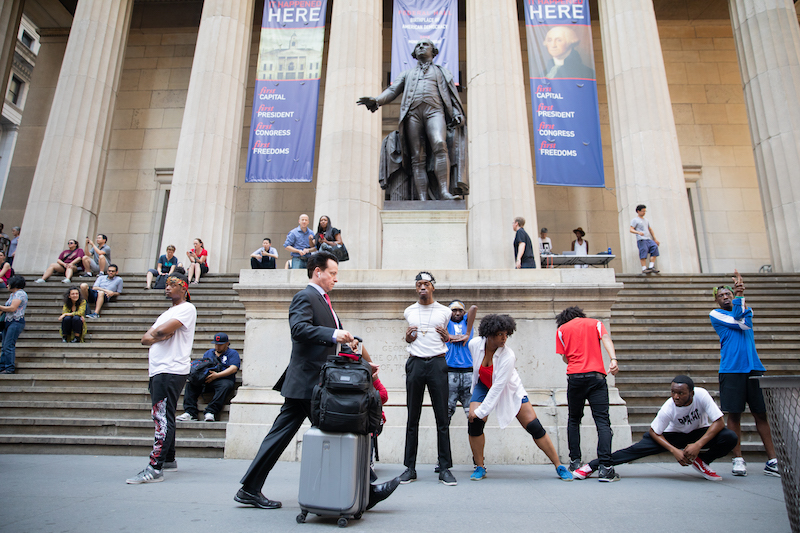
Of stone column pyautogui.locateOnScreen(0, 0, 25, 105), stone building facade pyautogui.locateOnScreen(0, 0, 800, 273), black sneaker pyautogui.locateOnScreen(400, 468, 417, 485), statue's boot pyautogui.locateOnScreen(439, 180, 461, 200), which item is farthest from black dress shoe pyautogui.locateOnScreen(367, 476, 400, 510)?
stone column pyautogui.locateOnScreen(0, 0, 25, 105)

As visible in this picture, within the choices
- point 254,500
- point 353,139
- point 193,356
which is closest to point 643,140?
point 353,139

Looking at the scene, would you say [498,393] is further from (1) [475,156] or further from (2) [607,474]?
(1) [475,156]

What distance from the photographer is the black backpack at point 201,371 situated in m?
7.25

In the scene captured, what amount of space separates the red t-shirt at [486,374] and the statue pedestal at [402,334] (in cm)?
129

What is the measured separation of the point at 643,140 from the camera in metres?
15.4

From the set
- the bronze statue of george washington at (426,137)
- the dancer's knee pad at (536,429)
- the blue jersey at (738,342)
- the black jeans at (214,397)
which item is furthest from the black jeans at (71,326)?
the blue jersey at (738,342)

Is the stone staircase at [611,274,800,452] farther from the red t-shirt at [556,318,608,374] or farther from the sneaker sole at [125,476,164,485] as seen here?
the sneaker sole at [125,476,164,485]

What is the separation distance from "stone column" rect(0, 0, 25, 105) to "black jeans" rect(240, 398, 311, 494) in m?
21.5

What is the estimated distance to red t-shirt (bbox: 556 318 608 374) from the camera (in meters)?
A: 4.98

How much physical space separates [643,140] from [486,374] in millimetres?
13154

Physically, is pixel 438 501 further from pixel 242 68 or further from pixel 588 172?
pixel 242 68

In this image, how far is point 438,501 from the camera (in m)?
3.85

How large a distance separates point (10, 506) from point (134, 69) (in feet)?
75.3

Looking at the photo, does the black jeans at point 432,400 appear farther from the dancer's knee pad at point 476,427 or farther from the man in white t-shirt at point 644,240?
the man in white t-shirt at point 644,240
